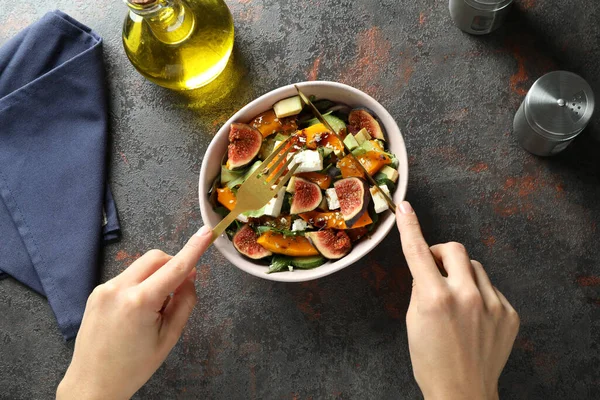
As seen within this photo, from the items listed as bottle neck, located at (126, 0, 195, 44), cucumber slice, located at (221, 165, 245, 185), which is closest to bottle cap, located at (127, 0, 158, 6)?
bottle neck, located at (126, 0, 195, 44)

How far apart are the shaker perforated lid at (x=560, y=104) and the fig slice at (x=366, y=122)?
1.52 ft

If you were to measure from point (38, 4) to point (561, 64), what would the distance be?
70.0 inches

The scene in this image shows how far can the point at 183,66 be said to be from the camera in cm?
180

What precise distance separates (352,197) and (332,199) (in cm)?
7

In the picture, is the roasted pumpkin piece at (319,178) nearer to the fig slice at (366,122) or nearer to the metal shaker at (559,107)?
the fig slice at (366,122)

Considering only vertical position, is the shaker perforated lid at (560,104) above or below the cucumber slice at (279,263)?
above

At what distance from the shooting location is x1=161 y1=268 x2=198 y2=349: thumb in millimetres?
1552

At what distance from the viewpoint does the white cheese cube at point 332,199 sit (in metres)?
1.65

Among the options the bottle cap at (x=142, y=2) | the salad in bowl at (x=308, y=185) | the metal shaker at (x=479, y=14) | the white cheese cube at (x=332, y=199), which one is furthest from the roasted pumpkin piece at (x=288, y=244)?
the metal shaker at (x=479, y=14)

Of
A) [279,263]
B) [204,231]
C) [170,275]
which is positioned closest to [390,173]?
[279,263]

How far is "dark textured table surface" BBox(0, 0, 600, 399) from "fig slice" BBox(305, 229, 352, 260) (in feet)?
0.89

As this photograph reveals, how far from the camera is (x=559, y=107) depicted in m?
1.70

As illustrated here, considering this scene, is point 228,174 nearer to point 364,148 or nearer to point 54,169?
point 364,148

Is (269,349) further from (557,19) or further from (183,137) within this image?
(557,19)
